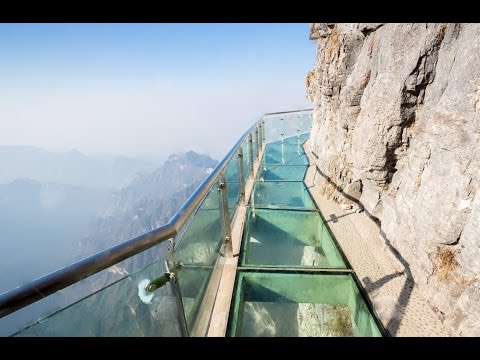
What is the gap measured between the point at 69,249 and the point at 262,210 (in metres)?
215

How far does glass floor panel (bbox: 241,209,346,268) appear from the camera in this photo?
148 inches

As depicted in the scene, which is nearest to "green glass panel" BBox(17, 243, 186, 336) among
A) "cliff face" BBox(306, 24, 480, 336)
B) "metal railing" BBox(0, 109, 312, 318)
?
"metal railing" BBox(0, 109, 312, 318)

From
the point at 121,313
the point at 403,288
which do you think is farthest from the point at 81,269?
the point at 403,288

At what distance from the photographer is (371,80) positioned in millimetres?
4551

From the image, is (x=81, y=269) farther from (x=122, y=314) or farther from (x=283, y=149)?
(x=283, y=149)

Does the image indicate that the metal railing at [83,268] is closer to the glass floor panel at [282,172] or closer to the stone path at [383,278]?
the stone path at [383,278]

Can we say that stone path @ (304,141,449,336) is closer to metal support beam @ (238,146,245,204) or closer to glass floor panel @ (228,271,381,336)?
glass floor panel @ (228,271,381,336)

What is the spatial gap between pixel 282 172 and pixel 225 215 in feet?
15.6

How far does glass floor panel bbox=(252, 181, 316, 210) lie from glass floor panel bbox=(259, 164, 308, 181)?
1.57 feet

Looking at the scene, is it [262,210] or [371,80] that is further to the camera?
[262,210]
